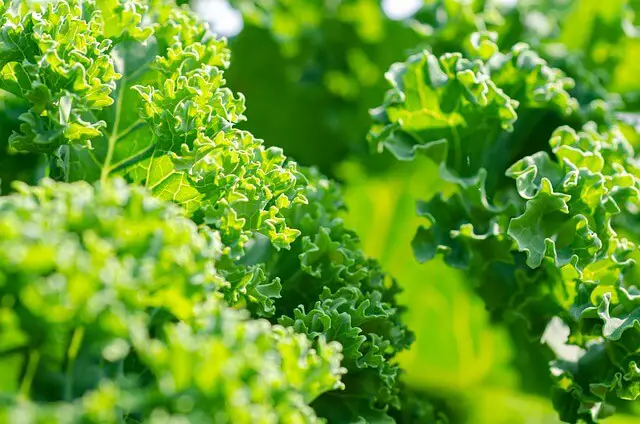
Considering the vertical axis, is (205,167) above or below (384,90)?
above

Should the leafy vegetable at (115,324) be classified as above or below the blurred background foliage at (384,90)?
above

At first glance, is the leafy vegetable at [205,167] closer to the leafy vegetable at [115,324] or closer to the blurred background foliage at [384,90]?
the leafy vegetable at [115,324]

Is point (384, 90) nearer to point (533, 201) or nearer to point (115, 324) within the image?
point (533, 201)

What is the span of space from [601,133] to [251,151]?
6.13 ft

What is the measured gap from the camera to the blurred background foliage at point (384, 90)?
463 centimetres

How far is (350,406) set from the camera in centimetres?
315

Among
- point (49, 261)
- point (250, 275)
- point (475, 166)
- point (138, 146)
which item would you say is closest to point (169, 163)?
point (138, 146)

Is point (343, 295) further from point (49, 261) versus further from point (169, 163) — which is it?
point (49, 261)

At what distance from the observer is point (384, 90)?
16.8 feet

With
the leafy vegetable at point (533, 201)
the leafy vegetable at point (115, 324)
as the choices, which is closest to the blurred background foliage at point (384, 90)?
the leafy vegetable at point (533, 201)

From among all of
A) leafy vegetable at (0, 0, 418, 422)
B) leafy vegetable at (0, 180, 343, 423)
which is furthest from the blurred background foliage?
leafy vegetable at (0, 180, 343, 423)

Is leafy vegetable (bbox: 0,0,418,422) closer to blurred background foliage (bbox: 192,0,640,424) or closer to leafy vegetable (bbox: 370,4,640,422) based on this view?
leafy vegetable (bbox: 370,4,640,422)

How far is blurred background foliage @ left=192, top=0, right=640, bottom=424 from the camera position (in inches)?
182

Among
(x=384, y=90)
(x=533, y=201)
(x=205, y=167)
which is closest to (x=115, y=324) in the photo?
(x=205, y=167)
